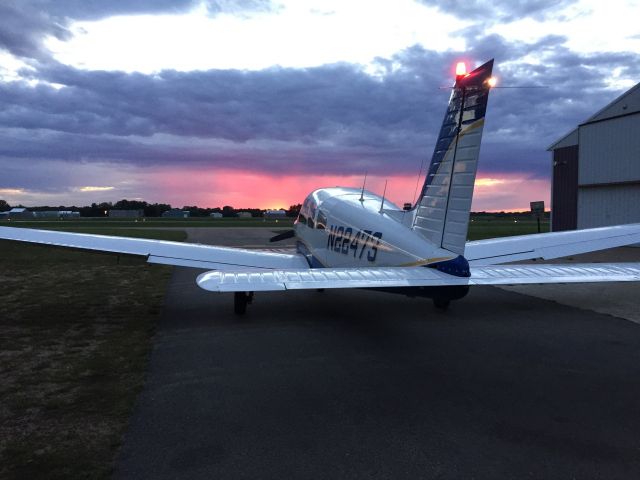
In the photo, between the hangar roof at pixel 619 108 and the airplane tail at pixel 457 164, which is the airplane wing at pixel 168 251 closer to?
the airplane tail at pixel 457 164

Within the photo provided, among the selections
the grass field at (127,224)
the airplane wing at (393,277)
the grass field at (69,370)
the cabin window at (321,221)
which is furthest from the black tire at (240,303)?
the grass field at (127,224)

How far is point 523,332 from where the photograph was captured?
8.12 meters

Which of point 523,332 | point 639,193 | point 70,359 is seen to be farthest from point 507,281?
point 639,193

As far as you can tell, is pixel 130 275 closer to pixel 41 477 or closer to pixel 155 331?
pixel 155 331

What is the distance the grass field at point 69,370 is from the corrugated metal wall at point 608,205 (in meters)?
22.8

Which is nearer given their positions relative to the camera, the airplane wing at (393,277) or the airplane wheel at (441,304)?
the airplane wing at (393,277)

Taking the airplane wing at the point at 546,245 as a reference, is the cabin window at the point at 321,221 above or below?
above

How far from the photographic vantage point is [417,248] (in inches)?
306

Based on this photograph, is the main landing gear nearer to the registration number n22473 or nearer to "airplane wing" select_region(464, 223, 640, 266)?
the registration number n22473

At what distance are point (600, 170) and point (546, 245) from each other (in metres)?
17.3

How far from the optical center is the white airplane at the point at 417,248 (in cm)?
685

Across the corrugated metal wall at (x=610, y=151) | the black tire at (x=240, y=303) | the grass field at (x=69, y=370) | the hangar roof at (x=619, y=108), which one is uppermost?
the hangar roof at (x=619, y=108)

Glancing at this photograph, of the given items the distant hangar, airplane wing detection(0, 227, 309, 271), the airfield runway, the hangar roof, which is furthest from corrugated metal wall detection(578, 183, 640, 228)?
airplane wing detection(0, 227, 309, 271)

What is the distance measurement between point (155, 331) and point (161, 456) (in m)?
4.72
